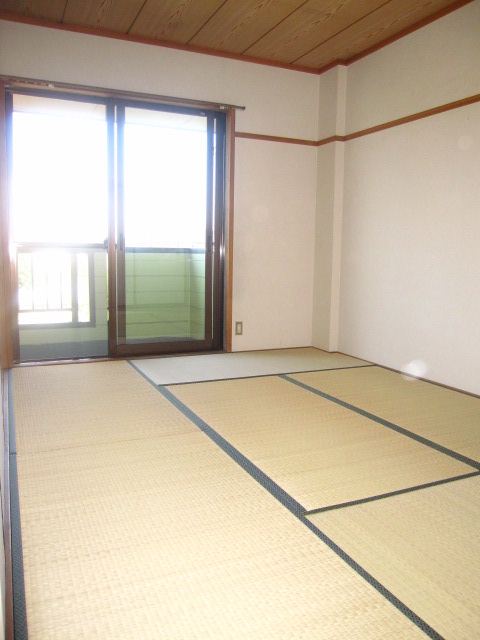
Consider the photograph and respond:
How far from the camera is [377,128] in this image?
4.15 m

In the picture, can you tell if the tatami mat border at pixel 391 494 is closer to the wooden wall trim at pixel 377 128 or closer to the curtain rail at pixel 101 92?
the wooden wall trim at pixel 377 128

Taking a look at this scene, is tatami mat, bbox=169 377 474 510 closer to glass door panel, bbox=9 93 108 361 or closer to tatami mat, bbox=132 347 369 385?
tatami mat, bbox=132 347 369 385

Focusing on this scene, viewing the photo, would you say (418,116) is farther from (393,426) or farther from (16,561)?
(16,561)

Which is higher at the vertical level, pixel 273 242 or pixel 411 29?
pixel 411 29

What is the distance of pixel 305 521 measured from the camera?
5.75ft

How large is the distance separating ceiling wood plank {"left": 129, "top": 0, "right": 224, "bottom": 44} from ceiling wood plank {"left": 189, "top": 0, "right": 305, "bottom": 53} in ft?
0.23

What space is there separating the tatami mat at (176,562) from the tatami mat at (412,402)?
1.08m

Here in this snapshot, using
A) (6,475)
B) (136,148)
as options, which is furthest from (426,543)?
(136,148)

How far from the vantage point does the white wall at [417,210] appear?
11.1 ft

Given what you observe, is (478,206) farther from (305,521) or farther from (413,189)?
(305,521)

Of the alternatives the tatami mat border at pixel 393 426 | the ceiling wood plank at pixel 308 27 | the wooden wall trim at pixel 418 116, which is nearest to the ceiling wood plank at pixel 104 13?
the ceiling wood plank at pixel 308 27

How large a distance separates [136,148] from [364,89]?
190 centimetres

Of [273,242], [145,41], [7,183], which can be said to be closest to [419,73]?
[273,242]

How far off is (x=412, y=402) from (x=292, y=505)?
1578 mm
